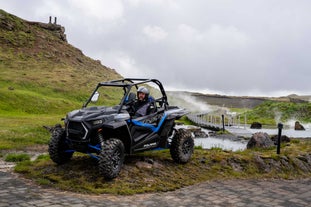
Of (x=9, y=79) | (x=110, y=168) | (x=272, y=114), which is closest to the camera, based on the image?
(x=110, y=168)

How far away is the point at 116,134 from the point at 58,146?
169 centimetres

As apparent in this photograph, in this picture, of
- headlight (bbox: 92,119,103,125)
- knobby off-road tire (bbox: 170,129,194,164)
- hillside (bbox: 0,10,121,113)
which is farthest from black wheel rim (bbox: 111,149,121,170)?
hillside (bbox: 0,10,121,113)

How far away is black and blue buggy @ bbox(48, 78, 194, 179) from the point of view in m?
8.84

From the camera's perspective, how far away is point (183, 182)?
943 centimetres

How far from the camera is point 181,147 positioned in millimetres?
10695

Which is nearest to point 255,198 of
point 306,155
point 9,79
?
point 306,155

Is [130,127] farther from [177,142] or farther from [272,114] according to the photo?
[272,114]

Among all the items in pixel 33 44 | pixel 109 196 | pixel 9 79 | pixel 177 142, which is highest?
pixel 33 44

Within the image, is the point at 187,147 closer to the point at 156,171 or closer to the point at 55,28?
the point at 156,171

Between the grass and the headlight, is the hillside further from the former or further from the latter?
the headlight

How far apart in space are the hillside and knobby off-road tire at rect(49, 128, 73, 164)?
27401mm

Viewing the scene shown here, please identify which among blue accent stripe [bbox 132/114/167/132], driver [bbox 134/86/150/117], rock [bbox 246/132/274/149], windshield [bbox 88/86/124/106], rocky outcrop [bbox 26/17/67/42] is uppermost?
rocky outcrop [bbox 26/17/67/42]

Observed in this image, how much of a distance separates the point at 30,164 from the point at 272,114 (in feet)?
164

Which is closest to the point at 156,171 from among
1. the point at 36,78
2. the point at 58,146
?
the point at 58,146
